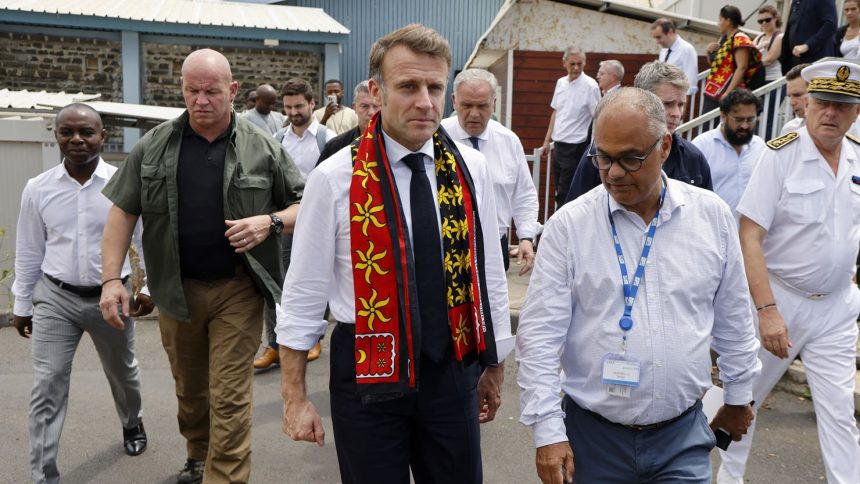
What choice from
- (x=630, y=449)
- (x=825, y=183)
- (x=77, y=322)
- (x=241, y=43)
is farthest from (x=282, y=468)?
(x=241, y=43)

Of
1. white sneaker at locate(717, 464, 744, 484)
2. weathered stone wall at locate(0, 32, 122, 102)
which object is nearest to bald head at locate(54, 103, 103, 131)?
white sneaker at locate(717, 464, 744, 484)

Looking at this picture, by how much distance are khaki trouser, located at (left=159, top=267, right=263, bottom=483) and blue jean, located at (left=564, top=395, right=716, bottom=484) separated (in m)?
1.99

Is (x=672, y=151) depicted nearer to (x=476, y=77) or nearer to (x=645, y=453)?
(x=476, y=77)

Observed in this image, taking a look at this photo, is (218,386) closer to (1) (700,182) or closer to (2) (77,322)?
(2) (77,322)

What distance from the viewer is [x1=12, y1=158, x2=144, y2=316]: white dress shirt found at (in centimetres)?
450

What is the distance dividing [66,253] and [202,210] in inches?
41.4

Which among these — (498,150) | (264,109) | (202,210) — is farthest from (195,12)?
(202,210)

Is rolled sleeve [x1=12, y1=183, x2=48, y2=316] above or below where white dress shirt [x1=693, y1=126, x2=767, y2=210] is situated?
below

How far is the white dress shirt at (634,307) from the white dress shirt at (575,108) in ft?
25.7

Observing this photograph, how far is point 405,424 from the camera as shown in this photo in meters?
2.75

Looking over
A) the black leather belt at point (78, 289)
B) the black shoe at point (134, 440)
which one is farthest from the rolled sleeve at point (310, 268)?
the black shoe at point (134, 440)

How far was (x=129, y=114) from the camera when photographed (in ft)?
28.3

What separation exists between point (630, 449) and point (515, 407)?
10.7 feet

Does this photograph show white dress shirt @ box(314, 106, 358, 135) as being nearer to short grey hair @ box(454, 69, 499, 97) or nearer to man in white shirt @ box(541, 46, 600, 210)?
man in white shirt @ box(541, 46, 600, 210)
